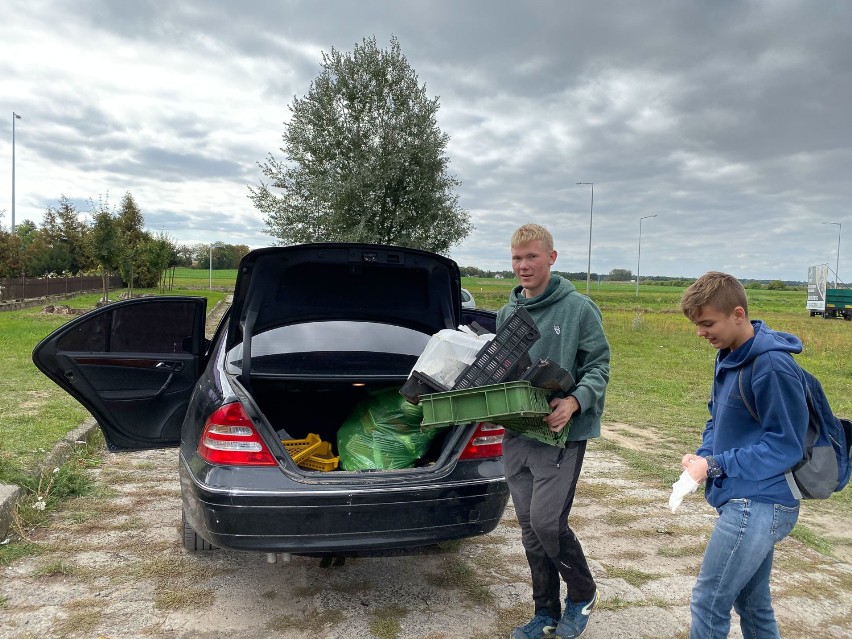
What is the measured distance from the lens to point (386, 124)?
2289 cm

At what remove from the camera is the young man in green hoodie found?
9.35 ft

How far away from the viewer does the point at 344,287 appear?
160 inches

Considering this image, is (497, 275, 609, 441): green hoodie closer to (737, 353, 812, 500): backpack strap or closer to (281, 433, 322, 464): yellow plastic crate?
(737, 353, 812, 500): backpack strap

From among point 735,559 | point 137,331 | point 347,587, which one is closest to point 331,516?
point 347,587

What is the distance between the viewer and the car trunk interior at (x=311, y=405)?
4114 millimetres

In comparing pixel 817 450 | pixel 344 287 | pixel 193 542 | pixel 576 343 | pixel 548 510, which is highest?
pixel 344 287

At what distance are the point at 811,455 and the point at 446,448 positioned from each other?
5.62 feet

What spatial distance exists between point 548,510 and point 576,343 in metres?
0.73

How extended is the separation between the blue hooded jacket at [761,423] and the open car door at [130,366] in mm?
3337

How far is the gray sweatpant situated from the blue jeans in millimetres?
630

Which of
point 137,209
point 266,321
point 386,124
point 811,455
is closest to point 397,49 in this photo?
point 386,124

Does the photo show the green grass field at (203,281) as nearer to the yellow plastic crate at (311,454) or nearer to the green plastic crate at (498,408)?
the yellow plastic crate at (311,454)

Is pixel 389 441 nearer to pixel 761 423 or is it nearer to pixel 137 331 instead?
pixel 137 331

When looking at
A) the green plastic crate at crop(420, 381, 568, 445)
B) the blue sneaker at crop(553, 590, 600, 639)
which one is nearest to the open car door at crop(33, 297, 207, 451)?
the green plastic crate at crop(420, 381, 568, 445)
